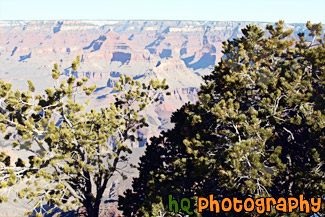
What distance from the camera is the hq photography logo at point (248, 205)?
34.8 ft

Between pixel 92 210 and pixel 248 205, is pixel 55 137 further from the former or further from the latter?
pixel 248 205

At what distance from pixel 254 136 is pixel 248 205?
2.70 m

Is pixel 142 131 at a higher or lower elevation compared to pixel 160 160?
higher

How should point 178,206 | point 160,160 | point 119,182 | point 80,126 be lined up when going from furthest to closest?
point 119,182, point 160,160, point 80,126, point 178,206

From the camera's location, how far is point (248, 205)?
11.7 meters

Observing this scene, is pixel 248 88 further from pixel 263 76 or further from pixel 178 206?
pixel 178 206

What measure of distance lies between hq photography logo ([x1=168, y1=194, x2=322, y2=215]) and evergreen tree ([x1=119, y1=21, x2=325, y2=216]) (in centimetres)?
24

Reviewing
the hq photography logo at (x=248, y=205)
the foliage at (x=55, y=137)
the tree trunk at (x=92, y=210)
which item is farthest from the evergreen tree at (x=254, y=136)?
the foliage at (x=55, y=137)

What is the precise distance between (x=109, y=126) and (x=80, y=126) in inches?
71.5

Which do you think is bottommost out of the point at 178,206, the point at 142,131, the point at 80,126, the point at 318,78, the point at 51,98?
the point at 178,206

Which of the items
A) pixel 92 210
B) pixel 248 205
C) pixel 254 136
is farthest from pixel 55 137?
pixel 248 205

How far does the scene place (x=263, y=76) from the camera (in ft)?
46.5

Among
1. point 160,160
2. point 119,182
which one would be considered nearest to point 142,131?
point 119,182

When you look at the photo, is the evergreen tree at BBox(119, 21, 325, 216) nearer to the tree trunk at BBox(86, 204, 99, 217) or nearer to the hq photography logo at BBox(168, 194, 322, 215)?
the hq photography logo at BBox(168, 194, 322, 215)
